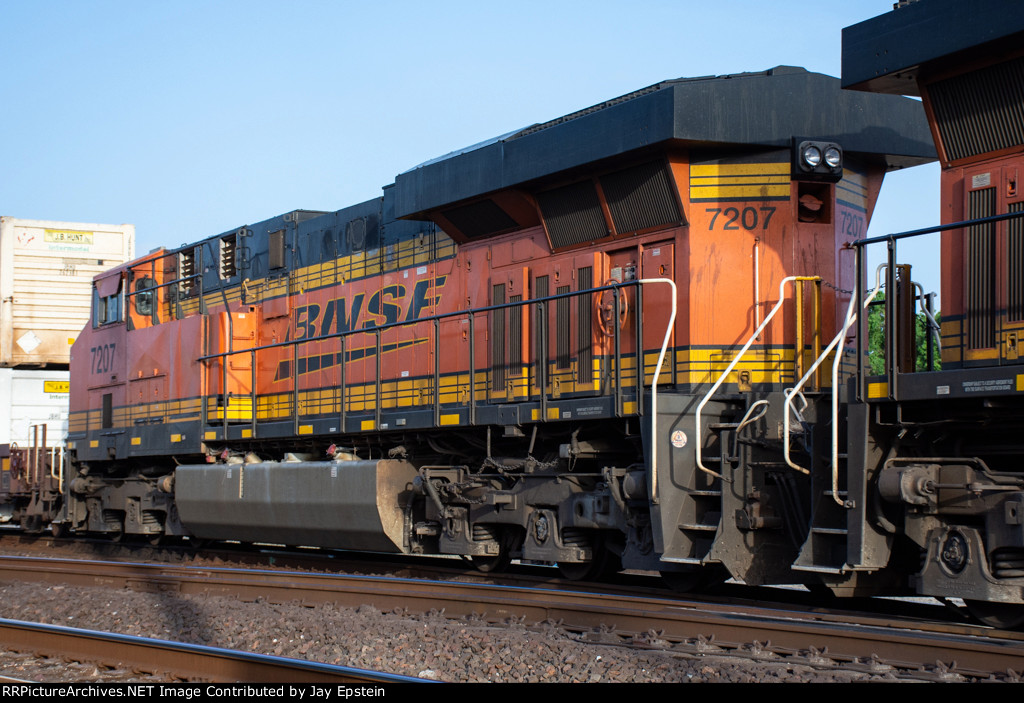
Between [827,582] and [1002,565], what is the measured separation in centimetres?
104

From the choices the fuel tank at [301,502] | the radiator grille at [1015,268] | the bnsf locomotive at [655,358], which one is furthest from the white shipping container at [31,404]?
the radiator grille at [1015,268]

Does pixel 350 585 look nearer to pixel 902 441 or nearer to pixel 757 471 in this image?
pixel 757 471

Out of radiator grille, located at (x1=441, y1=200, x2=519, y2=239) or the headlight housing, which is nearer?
the headlight housing

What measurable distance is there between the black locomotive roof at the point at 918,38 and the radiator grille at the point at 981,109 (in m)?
0.16

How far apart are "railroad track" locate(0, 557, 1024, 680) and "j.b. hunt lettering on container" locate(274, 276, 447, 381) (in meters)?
2.71

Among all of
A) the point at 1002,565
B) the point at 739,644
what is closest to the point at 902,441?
the point at 1002,565

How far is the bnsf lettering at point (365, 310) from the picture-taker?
1103cm

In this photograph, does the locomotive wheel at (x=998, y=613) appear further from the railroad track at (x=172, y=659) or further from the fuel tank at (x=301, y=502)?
the fuel tank at (x=301, y=502)

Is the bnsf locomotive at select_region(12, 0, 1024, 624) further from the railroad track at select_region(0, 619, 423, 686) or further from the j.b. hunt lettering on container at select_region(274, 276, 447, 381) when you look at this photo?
the railroad track at select_region(0, 619, 423, 686)

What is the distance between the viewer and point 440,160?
10305 millimetres

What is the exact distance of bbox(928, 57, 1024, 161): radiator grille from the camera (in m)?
6.39

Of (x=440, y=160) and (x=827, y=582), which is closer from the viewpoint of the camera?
(x=827, y=582)

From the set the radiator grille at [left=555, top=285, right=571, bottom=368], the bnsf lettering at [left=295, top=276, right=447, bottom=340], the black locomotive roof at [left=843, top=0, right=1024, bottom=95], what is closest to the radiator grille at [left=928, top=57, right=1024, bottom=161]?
the black locomotive roof at [left=843, top=0, right=1024, bottom=95]

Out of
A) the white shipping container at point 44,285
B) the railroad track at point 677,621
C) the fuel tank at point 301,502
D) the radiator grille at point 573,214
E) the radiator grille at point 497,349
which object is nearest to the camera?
the railroad track at point 677,621
